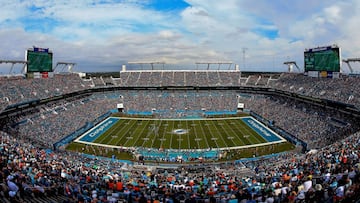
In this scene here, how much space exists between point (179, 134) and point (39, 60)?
89.2 feet

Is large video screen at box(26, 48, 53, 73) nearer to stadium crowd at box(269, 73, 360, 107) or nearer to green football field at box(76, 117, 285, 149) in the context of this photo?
green football field at box(76, 117, 285, 149)

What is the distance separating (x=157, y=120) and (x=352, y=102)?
28815 mm

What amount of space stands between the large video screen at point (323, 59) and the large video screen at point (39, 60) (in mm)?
43895

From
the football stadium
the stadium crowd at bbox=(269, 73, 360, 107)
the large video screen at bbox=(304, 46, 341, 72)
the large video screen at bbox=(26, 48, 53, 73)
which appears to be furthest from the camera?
the large video screen at bbox=(26, 48, 53, 73)

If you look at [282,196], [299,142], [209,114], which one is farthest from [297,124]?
[282,196]

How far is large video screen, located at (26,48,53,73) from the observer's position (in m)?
42.4

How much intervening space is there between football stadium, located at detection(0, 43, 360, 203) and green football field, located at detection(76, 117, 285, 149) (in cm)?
14

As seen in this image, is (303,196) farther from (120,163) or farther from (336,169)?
(120,163)

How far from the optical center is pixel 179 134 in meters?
36.8

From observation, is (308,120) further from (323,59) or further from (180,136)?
(180,136)

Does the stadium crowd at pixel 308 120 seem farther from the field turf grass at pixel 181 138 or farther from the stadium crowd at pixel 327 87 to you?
the field turf grass at pixel 181 138

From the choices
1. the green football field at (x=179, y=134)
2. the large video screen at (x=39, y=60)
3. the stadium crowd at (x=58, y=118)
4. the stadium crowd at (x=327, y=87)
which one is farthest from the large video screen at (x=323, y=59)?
the large video screen at (x=39, y=60)

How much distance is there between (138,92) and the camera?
61344 millimetres

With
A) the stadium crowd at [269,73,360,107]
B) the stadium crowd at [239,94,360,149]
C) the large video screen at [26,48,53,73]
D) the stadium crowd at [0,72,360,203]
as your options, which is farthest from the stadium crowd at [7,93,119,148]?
the stadium crowd at [269,73,360,107]
